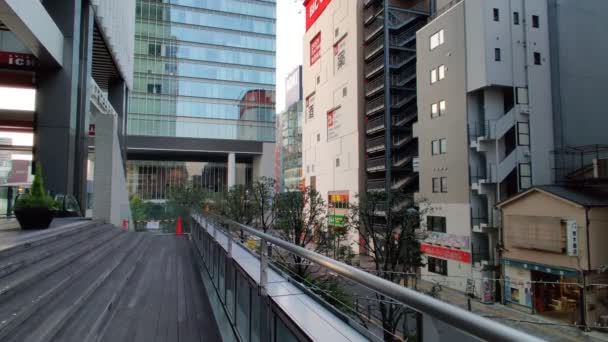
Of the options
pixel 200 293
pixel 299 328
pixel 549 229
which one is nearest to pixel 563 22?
pixel 549 229

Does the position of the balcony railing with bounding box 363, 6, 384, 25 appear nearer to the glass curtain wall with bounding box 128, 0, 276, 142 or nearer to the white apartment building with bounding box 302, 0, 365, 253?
the white apartment building with bounding box 302, 0, 365, 253

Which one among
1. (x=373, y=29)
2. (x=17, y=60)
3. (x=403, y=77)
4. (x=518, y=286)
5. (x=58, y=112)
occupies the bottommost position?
(x=518, y=286)

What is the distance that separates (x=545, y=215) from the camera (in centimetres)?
1502

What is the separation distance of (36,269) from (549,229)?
54.5ft

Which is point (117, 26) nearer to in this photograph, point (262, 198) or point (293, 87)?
point (262, 198)

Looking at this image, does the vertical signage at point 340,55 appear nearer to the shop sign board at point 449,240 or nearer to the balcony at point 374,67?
the balcony at point 374,67

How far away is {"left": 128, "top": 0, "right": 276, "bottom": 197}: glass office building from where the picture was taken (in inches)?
1598

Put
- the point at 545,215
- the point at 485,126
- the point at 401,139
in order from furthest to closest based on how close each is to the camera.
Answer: the point at 401,139, the point at 485,126, the point at 545,215

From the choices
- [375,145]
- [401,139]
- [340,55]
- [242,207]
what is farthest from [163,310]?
[340,55]

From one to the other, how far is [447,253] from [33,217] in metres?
17.8

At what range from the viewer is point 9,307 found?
10.5ft

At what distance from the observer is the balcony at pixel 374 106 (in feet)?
87.7

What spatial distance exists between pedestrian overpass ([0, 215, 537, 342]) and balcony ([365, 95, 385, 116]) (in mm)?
21853

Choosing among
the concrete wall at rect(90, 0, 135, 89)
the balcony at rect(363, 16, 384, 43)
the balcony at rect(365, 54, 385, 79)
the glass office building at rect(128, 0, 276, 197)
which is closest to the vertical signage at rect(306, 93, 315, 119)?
the glass office building at rect(128, 0, 276, 197)
